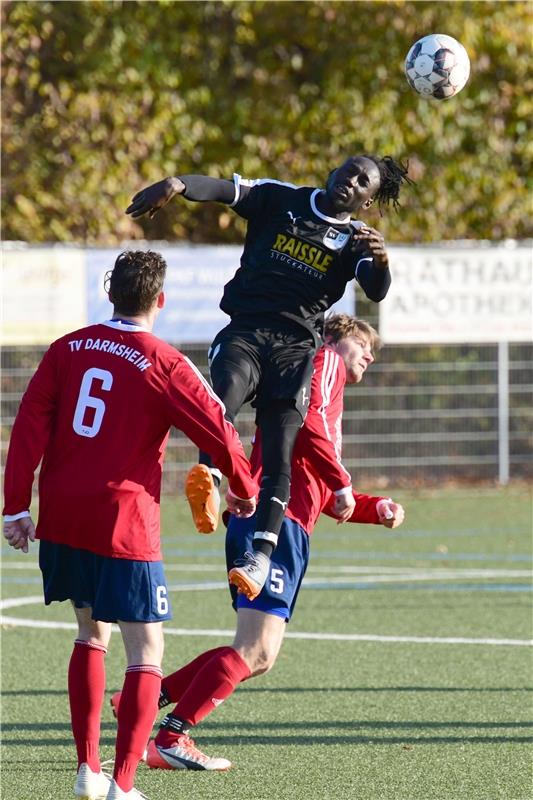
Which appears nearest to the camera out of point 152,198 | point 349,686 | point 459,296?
point 152,198

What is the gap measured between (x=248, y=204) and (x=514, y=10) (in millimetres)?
14242

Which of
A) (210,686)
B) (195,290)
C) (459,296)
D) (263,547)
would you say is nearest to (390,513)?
(263,547)

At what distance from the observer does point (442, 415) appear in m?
18.7

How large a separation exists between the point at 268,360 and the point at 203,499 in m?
1.19

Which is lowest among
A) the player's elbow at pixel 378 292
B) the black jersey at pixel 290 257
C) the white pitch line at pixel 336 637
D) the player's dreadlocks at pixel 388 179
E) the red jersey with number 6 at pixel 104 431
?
the white pitch line at pixel 336 637

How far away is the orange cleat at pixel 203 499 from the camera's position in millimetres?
5750

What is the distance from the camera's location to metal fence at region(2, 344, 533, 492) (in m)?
18.5

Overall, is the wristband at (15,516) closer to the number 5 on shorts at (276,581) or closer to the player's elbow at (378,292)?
the number 5 on shorts at (276,581)

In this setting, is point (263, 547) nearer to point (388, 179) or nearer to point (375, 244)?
point (375, 244)

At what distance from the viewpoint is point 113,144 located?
19703 millimetres

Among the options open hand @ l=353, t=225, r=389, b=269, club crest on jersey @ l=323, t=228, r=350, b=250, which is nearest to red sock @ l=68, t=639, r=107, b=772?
open hand @ l=353, t=225, r=389, b=269

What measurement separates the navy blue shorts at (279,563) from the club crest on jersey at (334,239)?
1.33m

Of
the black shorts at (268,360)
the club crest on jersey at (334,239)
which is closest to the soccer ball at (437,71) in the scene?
the club crest on jersey at (334,239)

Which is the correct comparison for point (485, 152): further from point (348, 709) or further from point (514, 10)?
point (348, 709)
